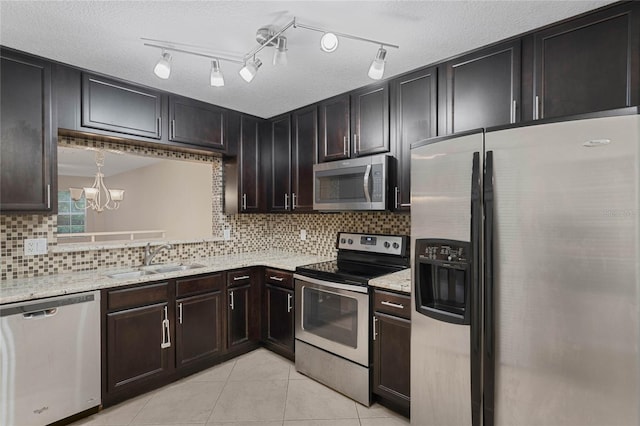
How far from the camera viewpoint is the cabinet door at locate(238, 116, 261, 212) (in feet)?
11.2

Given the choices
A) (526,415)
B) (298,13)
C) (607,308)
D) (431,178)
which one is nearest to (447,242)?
(431,178)

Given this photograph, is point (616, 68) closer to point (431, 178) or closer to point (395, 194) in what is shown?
point (431, 178)

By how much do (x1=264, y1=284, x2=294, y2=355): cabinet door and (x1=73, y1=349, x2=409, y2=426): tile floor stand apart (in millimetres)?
275

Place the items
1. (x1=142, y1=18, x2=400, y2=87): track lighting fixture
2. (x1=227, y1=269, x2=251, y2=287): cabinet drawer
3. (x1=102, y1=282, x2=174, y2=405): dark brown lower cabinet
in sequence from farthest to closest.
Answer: (x1=227, y1=269, x2=251, y2=287): cabinet drawer
(x1=102, y1=282, x2=174, y2=405): dark brown lower cabinet
(x1=142, y1=18, x2=400, y2=87): track lighting fixture

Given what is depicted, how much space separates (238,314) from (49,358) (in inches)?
53.6

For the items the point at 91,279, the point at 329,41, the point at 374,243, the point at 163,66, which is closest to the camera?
the point at 329,41

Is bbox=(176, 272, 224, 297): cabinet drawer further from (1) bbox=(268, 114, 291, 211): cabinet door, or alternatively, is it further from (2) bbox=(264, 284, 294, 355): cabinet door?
(1) bbox=(268, 114, 291, 211): cabinet door

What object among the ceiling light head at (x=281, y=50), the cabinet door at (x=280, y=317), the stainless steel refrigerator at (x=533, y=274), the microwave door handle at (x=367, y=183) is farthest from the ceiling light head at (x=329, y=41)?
the cabinet door at (x=280, y=317)

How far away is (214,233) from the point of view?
3604 mm

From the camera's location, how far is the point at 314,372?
264cm

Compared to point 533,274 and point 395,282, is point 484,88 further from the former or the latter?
point 395,282

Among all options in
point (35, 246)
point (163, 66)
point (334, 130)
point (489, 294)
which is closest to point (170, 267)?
point (35, 246)

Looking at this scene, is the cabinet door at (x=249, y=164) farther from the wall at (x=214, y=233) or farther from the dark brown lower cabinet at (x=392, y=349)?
the dark brown lower cabinet at (x=392, y=349)

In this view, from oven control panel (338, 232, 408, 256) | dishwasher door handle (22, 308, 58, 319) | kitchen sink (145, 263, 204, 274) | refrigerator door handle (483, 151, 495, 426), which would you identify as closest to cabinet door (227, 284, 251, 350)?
kitchen sink (145, 263, 204, 274)
